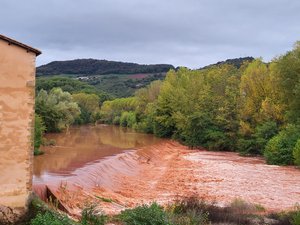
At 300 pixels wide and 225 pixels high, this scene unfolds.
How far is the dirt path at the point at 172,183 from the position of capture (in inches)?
874

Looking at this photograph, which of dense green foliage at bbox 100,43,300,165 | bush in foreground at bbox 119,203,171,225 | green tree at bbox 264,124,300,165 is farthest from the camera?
dense green foliage at bbox 100,43,300,165

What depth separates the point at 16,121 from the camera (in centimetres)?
1319

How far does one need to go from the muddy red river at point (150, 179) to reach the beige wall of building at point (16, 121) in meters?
3.66

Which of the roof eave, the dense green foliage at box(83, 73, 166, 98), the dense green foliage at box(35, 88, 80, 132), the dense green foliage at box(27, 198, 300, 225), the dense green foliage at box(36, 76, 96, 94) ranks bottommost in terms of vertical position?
the dense green foliage at box(27, 198, 300, 225)

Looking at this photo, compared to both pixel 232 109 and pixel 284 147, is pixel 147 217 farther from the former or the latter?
pixel 232 109

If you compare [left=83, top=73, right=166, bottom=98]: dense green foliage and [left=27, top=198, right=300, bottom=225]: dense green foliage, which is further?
[left=83, top=73, right=166, bottom=98]: dense green foliage

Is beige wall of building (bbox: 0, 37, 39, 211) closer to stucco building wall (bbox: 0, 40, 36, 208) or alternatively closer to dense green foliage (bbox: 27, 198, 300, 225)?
stucco building wall (bbox: 0, 40, 36, 208)

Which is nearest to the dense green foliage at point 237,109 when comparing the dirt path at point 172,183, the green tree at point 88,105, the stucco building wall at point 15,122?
the dirt path at point 172,183

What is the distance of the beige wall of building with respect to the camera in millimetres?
13047

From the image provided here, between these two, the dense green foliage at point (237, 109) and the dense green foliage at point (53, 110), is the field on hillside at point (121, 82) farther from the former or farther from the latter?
the dense green foliage at point (53, 110)

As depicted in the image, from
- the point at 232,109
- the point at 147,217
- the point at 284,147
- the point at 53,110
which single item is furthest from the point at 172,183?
the point at 53,110

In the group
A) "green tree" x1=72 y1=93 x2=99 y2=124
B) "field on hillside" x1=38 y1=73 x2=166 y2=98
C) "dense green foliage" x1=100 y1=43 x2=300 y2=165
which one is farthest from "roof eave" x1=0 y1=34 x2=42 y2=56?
"field on hillside" x1=38 y1=73 x2=166 y2=98

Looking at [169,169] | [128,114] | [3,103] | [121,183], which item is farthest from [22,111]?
[128,114]

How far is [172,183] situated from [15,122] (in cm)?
1721
